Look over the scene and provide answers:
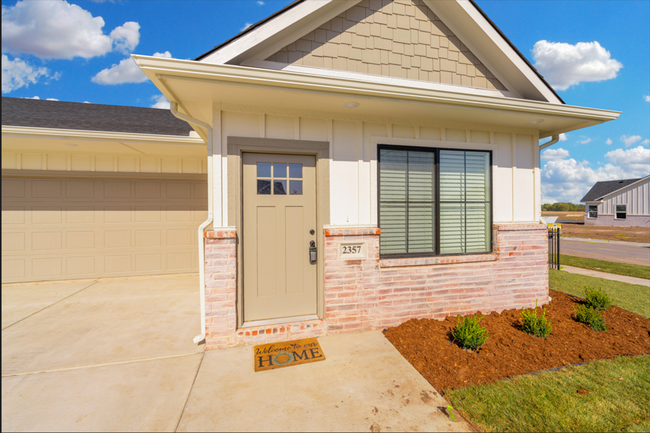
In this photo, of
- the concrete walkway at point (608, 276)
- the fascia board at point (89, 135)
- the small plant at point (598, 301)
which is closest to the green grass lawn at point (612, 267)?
the concrete walkway at point (608, 276)

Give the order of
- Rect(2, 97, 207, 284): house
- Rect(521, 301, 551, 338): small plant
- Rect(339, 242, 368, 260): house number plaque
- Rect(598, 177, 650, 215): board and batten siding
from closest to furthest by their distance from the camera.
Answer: Rect(521, 301, 551, 338): small plant → Rect(339, 242, 368, 260): house number plaque → Rect(2, 97, 207, 284): house → Rect(598, 177, 650, 215): board and batten siding

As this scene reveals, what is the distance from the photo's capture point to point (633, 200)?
2759cm

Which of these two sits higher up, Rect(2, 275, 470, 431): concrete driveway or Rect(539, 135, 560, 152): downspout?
Rect(539, 135, 560, 152): downspout

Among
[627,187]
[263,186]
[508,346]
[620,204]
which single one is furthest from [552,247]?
[620,204]

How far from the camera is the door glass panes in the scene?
3.87 m

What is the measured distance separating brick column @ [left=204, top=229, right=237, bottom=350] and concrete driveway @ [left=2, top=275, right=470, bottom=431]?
0.21 m

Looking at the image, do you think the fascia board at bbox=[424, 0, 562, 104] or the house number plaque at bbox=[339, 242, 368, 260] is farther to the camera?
the fascia board at bbox=[424, 0, 562, 104]

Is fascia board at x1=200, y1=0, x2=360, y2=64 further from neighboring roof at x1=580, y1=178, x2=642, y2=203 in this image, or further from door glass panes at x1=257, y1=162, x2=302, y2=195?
neighboring roof at x1=580, y1=178, x2=642, y2=203

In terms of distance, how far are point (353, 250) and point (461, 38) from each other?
3.65 metres

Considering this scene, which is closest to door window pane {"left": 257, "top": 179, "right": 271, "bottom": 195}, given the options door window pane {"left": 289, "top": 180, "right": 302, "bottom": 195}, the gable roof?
door window pane {"left": 289, "top": 180, "right": 302, "bottom": 195}

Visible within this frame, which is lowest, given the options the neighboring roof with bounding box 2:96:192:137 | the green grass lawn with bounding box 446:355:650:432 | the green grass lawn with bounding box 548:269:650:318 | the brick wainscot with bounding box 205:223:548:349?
the green grass lawn with bounding box 446:355:650:432

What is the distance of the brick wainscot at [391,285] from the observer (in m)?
3.59

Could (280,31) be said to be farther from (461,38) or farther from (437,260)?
(437,260)

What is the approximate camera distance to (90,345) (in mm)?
3680
